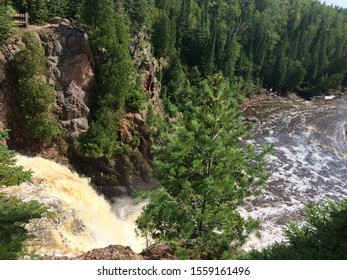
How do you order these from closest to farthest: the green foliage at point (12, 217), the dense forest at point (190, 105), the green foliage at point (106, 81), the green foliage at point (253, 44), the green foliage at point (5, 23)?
the green foliage at point (12, 217) → the dense forest at point (190, 105) → the green foliage at point (5, 23) → the green foliage at point (106, 81) → the green foliage at point (253, 44)

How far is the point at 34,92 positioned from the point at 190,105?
766 inches

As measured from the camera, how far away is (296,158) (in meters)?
43.4

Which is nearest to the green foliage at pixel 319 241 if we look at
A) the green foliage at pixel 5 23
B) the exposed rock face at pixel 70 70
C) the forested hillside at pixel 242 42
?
the exposed rock face at pixel 70 70

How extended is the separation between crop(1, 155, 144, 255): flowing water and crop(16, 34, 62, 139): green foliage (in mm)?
2892

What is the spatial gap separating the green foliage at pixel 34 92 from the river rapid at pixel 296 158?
20.2 meters

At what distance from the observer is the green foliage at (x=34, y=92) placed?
27.5 metres

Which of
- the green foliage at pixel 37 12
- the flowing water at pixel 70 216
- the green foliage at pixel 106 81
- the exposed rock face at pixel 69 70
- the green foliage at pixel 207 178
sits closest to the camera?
the green foliage at pixel 207 178

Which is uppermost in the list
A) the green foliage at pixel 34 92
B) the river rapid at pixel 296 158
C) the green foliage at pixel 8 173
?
the green foliage at pixel 8 173

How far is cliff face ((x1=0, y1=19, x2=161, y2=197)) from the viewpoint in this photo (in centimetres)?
2808

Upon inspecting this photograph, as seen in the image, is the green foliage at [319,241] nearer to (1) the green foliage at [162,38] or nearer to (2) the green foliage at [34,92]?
(2) the green foliage at [34,92]

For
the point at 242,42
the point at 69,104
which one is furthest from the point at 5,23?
the point at 242,42

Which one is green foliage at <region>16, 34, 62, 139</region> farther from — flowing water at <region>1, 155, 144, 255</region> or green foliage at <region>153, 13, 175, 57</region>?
green foliage at <region>153, 13, 175, 57</region>
